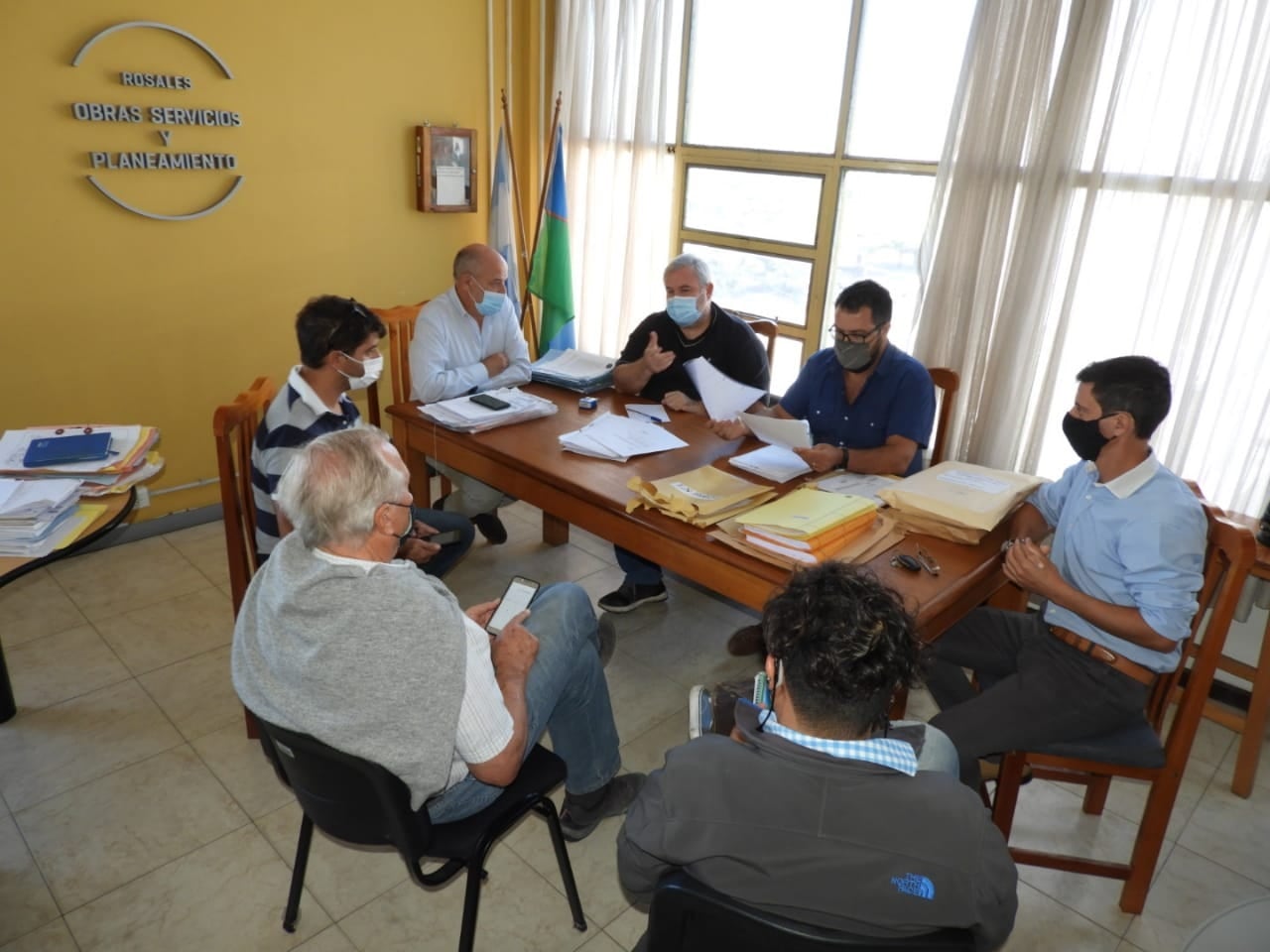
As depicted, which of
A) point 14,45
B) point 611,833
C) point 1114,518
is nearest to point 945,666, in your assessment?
point 1114,518

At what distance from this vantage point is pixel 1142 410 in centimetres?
179

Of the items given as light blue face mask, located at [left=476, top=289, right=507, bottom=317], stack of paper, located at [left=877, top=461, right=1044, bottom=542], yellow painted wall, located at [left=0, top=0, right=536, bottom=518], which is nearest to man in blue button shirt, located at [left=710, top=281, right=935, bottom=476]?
stack of paper, located at [left=877, top=461, right=1044, bottom=542]

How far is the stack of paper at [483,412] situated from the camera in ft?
8.46

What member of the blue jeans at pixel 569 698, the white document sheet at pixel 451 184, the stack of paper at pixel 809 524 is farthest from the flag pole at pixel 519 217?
the blue jeans at pixel 569 698

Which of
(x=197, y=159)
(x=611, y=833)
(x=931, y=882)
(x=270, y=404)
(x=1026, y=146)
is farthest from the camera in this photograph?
(x=197, y=159)

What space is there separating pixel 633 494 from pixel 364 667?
3.26ft

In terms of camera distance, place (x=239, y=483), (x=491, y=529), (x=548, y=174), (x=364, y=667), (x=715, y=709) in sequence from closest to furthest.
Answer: (x=364, y=667) → (x=715, y=709) → (x=239, y=483) → (x=491, y=529) → (x=548, y=174)

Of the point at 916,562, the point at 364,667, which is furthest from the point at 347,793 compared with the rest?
the point at 916,562

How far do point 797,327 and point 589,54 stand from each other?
1.76m

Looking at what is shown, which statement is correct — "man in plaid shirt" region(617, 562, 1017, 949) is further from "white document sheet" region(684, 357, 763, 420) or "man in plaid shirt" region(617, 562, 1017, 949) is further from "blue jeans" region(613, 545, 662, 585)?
"blue jeans" region(613, 545, 662, 585)

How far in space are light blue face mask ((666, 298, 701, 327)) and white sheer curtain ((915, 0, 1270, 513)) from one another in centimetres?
88

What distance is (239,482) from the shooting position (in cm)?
218

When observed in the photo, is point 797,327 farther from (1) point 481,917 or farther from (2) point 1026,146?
(1) point 481,917

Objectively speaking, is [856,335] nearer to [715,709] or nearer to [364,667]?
[715,709]
